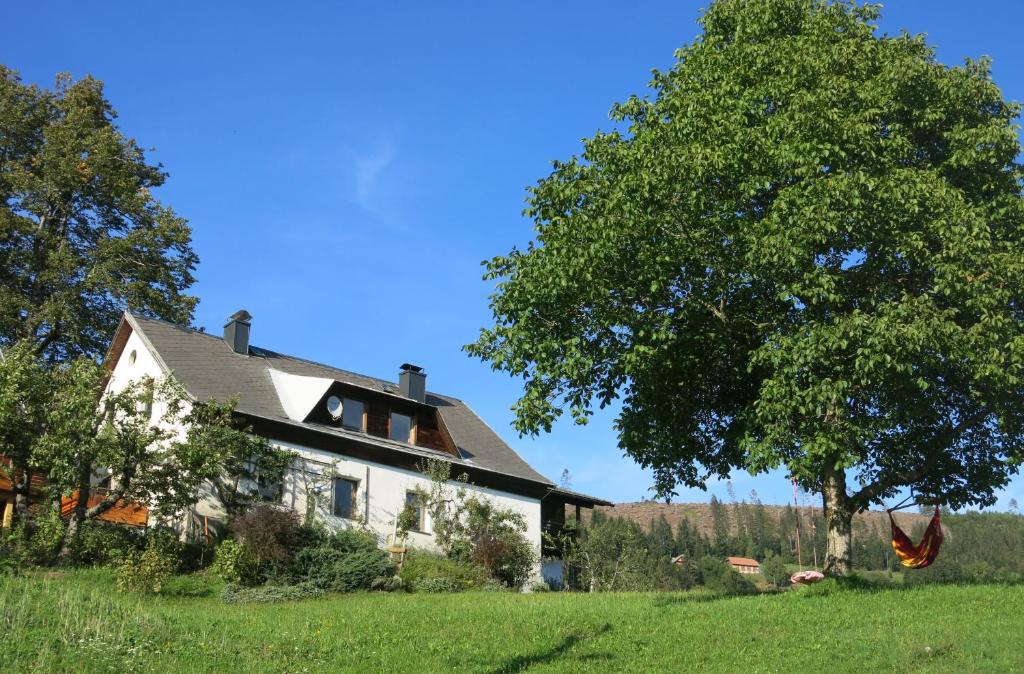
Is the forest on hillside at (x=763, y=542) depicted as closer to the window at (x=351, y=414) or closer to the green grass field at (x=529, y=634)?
the green grass field at (x=529, y=634)

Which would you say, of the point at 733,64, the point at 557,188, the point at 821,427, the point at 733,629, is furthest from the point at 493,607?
the point at 733,64

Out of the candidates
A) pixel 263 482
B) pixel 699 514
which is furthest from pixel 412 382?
pixel 699 514

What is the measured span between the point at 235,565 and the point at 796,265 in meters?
14.2

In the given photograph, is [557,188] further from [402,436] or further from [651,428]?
[402,436]

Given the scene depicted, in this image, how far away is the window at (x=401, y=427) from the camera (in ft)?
107

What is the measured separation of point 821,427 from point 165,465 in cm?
1498

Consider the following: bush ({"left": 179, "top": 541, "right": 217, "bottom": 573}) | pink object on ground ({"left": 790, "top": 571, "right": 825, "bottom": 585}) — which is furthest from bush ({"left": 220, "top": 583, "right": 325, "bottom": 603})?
pink object on ground ({"left": 790, "top": 571, "right": 825, "bottom": 585})

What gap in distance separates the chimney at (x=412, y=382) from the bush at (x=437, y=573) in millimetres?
8423

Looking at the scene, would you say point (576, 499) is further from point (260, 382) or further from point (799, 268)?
point (799, 268)

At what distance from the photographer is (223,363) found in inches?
1225

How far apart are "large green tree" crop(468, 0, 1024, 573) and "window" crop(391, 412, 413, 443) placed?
12.3 meters

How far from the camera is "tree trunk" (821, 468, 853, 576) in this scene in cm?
1961

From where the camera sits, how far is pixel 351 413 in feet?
103

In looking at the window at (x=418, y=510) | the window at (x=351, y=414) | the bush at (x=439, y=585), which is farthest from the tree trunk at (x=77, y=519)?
the window at (x=418, y=510)
